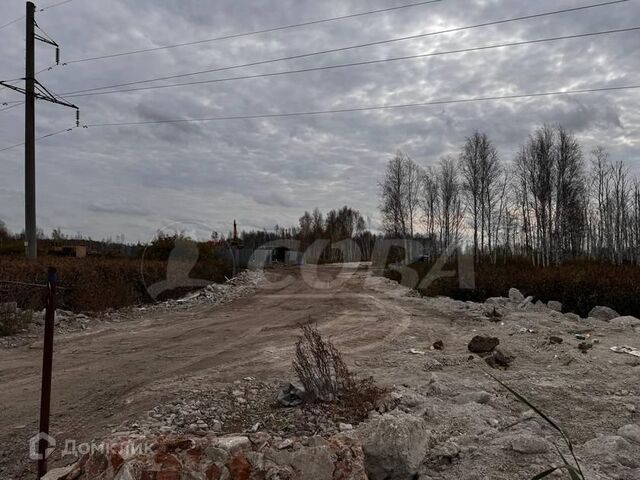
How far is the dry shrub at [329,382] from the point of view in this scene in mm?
5516

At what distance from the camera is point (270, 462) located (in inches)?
131

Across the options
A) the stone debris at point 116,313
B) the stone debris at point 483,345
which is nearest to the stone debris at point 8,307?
the stone debris at point 116,313

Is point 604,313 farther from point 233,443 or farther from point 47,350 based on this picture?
point 47,350

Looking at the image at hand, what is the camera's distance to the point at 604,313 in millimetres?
12844

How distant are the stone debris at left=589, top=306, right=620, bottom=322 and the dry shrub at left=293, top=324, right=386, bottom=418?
9.45m

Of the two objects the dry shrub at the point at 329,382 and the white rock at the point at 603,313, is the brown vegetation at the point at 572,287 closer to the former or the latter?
the white rock at the point at 603,313

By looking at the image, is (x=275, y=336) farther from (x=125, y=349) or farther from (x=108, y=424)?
(x=108, y=424)

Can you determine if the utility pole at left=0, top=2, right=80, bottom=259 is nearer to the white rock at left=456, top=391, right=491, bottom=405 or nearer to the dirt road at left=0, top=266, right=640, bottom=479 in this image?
the dirt road at left=0, top=266, right=640, bottom=479

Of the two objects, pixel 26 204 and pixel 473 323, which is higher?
pixel 26 204

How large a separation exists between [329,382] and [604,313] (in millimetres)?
10232

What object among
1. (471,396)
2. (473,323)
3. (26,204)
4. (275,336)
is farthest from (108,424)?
(26,204)

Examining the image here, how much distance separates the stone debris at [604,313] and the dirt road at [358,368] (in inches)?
55.9

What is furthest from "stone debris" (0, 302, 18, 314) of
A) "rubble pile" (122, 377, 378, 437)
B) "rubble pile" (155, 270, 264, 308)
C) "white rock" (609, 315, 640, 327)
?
"white rock" (609, 315, 640, 327)

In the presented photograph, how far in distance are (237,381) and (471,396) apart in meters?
3.07
